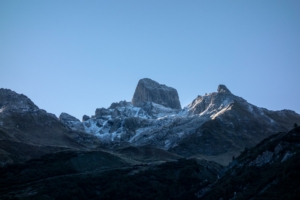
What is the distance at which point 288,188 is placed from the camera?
1777 inches

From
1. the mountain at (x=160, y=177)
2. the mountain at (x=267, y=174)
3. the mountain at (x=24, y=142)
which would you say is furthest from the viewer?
the mountain at (x=24, y=142)

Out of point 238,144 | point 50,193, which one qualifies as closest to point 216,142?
point 238,144

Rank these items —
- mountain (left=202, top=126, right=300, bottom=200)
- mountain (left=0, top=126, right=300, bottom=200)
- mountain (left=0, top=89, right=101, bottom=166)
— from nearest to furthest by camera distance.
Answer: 1. mountain (left=202, top=126, right=300, bottom=200)
2. mountain (left=0, top=126, right=300, bottom=200)
3. mountain (left=0, top=89, right=101, bottom=166)

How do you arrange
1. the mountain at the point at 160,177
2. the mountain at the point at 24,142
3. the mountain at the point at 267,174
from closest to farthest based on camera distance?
the mountain at the point at 267,174
the mountain at the point at 160,177
the mountain at the point at 24,142

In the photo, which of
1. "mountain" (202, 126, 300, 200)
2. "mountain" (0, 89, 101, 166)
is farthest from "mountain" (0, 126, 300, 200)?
"mountain" (0, 89, 101, 166)

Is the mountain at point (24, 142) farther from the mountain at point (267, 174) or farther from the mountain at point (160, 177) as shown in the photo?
the mountain at point (267, 174)

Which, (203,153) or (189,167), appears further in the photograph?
(203,153)

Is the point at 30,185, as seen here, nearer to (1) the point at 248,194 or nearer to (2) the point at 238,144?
(1) the point at 248,194

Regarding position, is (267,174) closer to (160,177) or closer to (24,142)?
(160,177)

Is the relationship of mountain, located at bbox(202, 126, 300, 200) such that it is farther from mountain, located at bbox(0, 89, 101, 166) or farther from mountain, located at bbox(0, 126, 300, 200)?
mountain, located at bbox(0, 89, 101, 166)

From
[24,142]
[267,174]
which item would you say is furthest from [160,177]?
[24,142]

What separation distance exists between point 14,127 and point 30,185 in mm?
108881

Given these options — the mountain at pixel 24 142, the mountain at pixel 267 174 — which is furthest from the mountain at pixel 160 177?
the mountain at pixel 24 142

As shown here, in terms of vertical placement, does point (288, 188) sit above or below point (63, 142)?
below
